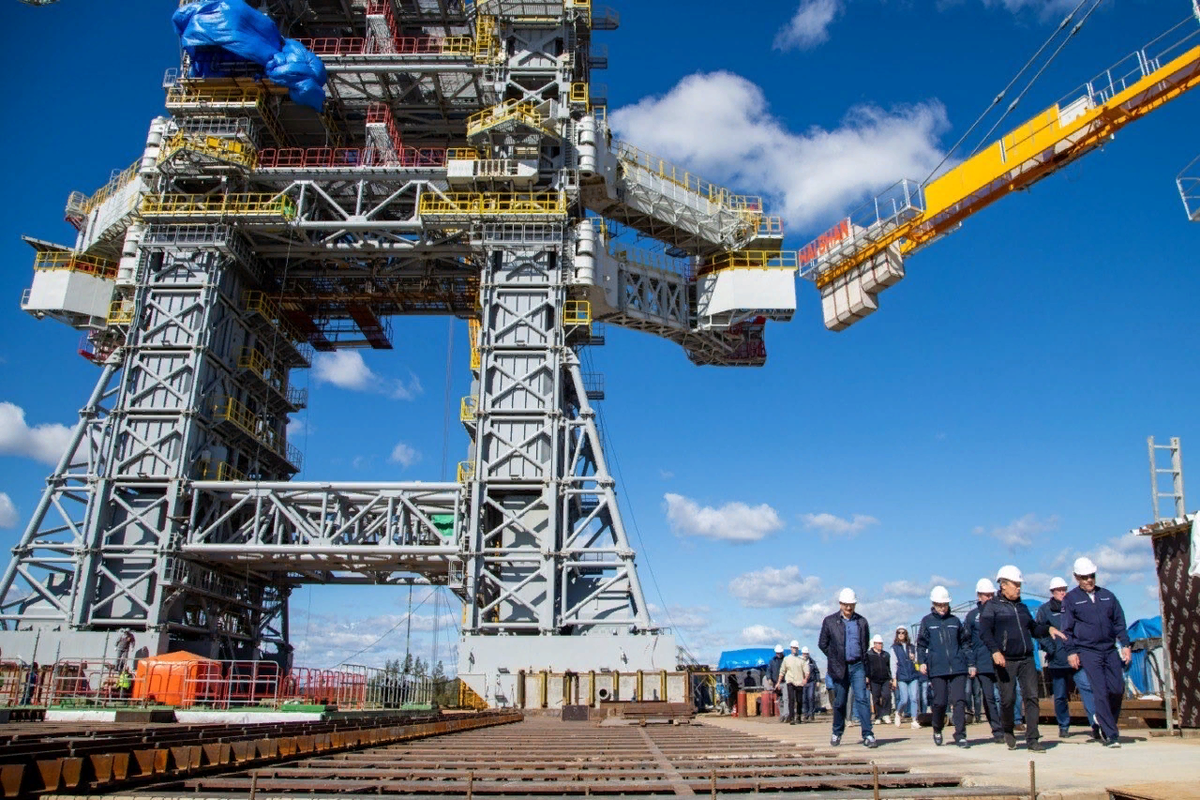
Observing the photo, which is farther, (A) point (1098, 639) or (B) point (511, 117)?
(B) point (511, 117)

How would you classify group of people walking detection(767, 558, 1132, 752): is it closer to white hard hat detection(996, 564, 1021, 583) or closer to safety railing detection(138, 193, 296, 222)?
white hard hat detection(996, 564, 1021, 583)

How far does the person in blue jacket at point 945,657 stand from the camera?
10.8 meters

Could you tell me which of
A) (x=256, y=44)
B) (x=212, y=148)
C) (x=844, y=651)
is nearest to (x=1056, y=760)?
(x=844, y=651)

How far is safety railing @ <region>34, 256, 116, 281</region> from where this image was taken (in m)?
32.5

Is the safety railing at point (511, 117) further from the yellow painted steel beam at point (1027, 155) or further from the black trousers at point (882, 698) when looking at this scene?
the black trousers at point (882, 698)

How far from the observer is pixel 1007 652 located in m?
10.2

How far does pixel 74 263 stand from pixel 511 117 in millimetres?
16877

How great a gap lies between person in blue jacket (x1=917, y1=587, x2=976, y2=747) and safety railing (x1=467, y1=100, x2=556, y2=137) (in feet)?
74.9

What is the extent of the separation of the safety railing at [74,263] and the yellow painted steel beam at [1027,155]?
26.8 metres

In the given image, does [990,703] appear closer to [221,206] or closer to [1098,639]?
[1098,639]

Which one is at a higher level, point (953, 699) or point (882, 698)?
point (953, 699)

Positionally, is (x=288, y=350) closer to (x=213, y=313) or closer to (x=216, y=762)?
(x=213, y=313)

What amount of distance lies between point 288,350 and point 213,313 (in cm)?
615

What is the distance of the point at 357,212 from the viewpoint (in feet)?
98.6
